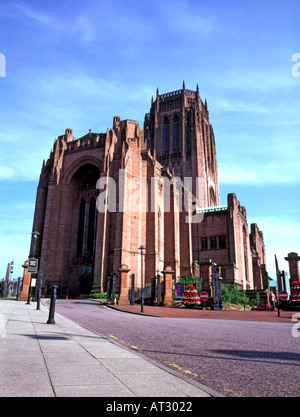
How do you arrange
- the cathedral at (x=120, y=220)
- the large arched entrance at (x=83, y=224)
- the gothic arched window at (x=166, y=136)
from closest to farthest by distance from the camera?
A: the cathedral at (x=120, y=220) < the large arched entrance at (x=83, y=224) < the gothic arched window at (x=166, y=136)

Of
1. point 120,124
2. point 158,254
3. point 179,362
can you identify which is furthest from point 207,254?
point 179,362

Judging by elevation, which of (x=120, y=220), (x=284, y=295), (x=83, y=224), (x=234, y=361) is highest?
(x=83, y=224)

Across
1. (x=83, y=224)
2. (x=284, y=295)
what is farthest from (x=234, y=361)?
(x=83, y=224)

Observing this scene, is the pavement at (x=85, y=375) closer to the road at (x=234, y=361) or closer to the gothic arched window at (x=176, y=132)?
the road at (x=234, y=361)

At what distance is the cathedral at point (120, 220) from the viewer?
37625 millimetres

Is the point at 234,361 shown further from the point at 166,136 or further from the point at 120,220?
the point at 166,136

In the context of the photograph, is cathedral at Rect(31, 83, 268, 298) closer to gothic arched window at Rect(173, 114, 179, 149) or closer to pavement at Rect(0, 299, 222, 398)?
gothic arched window at Rect(173, 114, 179, 149)

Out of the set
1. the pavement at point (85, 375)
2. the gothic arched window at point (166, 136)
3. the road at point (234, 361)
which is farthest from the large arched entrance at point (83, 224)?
the pavement at point (85, 375)

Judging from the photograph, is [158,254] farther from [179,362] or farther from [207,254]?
[179,362]

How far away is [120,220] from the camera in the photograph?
120 ft

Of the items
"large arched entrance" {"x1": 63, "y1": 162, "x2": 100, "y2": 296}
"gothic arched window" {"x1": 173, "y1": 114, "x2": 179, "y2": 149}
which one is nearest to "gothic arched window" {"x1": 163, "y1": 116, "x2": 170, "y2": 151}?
"gothic arched window" {"x1": 173, "y1": 114, "x2": 179, "y2": 149}

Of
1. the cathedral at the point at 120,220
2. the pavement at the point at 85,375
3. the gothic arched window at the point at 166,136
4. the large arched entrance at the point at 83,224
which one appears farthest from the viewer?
the gothic arched window at the point at 166,136

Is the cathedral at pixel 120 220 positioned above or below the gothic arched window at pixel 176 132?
below
